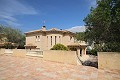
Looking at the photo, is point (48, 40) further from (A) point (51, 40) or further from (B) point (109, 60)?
(B) point (109, 60)

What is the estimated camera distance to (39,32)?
33062 millimetres

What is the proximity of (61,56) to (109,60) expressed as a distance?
6.21 meters

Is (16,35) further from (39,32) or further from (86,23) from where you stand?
(86,23)

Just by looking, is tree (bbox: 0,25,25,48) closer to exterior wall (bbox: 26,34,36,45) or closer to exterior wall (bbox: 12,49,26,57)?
exterior wall (bbox: 26,34,36,45)

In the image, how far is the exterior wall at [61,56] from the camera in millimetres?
13834

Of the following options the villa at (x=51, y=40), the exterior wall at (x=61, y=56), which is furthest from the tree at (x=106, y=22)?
the villa at (x=51, y=40)

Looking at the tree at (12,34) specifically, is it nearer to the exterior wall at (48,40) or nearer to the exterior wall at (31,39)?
the exterior wall at (31,39)

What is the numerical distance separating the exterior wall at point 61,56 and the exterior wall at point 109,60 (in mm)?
3372

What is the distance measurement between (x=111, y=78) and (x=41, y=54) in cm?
1215

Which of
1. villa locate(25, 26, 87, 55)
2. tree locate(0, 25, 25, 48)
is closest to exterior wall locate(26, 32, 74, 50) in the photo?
villa locate(25, 26, 87, 55)

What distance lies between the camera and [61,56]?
598 inches

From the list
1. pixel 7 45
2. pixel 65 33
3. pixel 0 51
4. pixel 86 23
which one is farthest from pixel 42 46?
pixel 86 23

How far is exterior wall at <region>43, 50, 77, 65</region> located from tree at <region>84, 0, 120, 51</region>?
5.02 metres

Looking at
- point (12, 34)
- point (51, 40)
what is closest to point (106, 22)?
point (51, 40)
